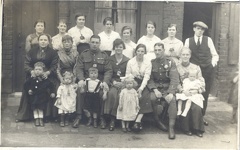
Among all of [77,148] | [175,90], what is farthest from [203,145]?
[77,148]

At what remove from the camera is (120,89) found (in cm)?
434

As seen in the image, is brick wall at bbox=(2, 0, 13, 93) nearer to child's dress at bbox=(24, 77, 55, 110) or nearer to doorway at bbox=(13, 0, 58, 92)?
doorway at bbox=(13, 0, 58, 92)

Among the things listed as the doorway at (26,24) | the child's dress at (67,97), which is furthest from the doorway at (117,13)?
the child's dress at (67,97)

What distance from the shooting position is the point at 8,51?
500 cm

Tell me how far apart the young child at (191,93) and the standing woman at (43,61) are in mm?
1421

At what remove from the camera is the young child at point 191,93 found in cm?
428

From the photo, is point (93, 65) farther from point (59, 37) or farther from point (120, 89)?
point (59, 37)

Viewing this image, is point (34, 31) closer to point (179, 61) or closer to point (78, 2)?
point (78, 2)

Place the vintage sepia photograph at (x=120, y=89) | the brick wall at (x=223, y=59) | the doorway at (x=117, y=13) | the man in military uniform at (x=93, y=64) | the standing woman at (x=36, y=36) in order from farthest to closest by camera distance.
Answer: the doorway at (x=117, y=13) < the brick wall at (x=223, y=59) < the standing woman at (x=36, y=36) < the man in military uniform at (x=93, y=64) < the vintage sepia photograph at (x=120, y=89)

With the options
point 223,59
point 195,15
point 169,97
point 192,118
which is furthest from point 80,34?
point 223,59

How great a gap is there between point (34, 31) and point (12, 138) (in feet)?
5.23

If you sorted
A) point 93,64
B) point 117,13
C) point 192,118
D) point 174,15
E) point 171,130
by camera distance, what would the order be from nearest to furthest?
point 171,130, point 192,118, point 93,64, point 174,15, point 117,13

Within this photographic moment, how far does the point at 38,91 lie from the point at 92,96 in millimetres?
605

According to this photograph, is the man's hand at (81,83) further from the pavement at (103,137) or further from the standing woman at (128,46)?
the standing woman at (128,46)
